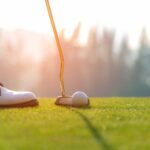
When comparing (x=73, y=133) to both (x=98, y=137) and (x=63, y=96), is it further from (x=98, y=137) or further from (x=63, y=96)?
(x=63, y=96)

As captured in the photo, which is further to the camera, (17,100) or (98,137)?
(17,100)

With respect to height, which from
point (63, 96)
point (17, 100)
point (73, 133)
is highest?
point (73, 133)

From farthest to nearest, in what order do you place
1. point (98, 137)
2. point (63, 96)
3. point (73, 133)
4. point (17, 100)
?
point (63, 96)
point (17, 100)
point (73, 133)
point (98, 137)

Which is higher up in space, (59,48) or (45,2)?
(45,2)

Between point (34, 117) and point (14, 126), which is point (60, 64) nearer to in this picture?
point (34, 117)

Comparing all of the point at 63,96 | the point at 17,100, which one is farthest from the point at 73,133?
the point at 63,96

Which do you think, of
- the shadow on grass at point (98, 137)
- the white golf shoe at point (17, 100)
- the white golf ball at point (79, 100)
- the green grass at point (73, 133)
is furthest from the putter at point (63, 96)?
the shadow on grass at point (98, 137)

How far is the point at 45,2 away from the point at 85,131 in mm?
2412

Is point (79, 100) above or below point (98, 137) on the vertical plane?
below

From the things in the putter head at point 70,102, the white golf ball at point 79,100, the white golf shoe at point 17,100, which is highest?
the white golf shoe at point 17,100

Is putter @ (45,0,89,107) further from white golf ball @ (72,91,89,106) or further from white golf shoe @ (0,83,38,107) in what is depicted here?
white golf shoe @ (0,83,38,107)

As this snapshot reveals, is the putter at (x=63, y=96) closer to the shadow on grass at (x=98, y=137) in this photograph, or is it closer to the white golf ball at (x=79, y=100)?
the white golf ball at (x=79, y=100)

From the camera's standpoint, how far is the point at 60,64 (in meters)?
4.84

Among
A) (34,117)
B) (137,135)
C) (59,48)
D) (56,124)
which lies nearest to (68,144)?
(137,135)
